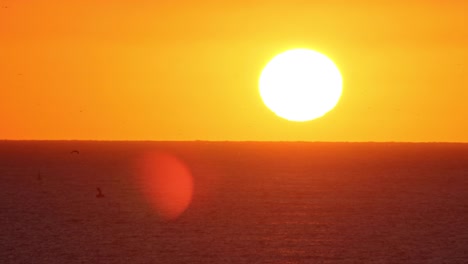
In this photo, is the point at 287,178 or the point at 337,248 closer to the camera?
the point at 337,248

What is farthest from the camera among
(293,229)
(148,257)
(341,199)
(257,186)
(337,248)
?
(257,186)

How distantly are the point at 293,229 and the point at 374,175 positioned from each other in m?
73.1

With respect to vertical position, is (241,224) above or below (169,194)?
below

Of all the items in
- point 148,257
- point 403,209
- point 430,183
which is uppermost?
point 430,183

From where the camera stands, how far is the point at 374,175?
125438 mm

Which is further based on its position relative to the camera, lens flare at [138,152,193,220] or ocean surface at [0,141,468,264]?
lens flare at [138,152,193,220]

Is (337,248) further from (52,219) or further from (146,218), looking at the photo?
(52,219)

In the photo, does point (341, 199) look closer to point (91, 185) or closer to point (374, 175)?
point (91, 185)

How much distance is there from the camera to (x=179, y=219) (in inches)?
2425

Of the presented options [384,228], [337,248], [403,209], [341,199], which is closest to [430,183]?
[341,199]

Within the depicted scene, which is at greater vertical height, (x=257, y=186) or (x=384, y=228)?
(x=257, y=186)

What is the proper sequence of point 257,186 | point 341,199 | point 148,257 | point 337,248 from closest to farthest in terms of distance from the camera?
point 148,257 → point 337,248 → point 341,199 → point 257,186

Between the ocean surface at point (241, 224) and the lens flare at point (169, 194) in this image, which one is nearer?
the ocean surface at point (241, 224)

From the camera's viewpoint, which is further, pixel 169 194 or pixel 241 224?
pixel 169 194
